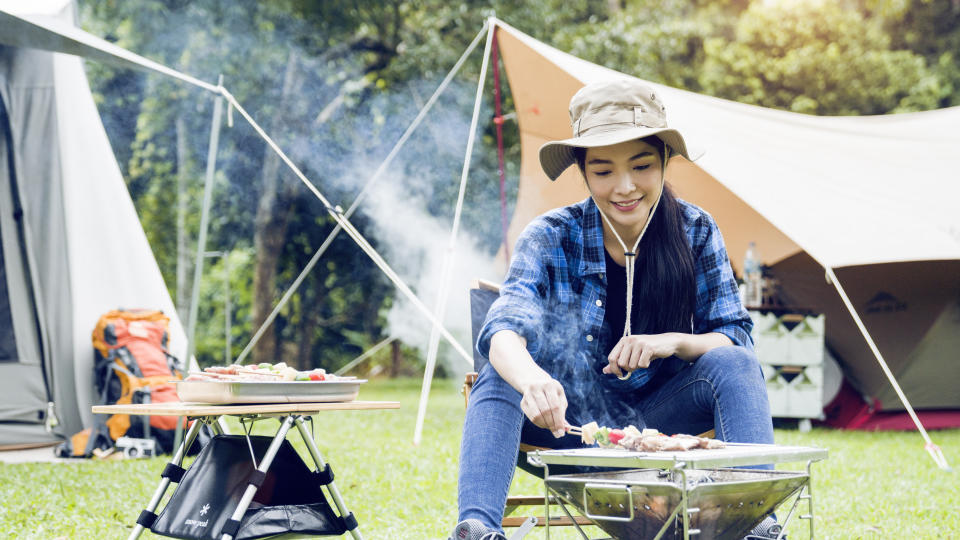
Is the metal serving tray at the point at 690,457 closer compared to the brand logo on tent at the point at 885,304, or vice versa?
the metal serving tray at the point at 690,457

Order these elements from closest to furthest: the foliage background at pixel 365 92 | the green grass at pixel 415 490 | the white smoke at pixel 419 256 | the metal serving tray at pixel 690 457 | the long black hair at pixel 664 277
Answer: the metal serving tray at pixel 690 457
the long black hair at pixel 664 277
the green grass at pixel 415 490
the foliage background at pixel 365 92
the white smoke at pixel 419 256

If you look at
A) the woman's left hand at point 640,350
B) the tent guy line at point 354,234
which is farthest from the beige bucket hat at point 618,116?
the tent guy line at point 354,234

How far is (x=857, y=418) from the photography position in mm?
5926

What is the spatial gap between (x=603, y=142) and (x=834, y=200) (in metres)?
3.60

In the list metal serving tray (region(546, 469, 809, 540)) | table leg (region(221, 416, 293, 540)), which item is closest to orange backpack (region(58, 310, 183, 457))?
table leg (region(221, 416, 293, 540))

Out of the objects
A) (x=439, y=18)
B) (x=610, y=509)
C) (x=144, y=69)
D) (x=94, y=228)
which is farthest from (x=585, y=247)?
(x=439, y=18)

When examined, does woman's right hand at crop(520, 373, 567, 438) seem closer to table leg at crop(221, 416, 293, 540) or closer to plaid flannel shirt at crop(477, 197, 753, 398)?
plaid flannel shirt at crop(477, 197, 753, 398)

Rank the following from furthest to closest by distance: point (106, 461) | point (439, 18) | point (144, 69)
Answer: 1. point (439, 18)
2. point (106, 461)
3. point (144, 69)

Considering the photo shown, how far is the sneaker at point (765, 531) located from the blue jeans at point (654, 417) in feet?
0.42

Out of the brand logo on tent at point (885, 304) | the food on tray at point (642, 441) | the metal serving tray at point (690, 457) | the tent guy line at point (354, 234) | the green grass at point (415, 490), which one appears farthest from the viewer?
the brand logo on tent at point (885, 304)

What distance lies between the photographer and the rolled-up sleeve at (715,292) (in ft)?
6.14

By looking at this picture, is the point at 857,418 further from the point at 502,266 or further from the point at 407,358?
the point at 407,358

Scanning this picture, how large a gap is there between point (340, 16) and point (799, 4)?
6.40 m

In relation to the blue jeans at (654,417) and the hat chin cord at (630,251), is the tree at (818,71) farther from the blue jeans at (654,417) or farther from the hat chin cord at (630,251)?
the blue jeans at (654,417)
